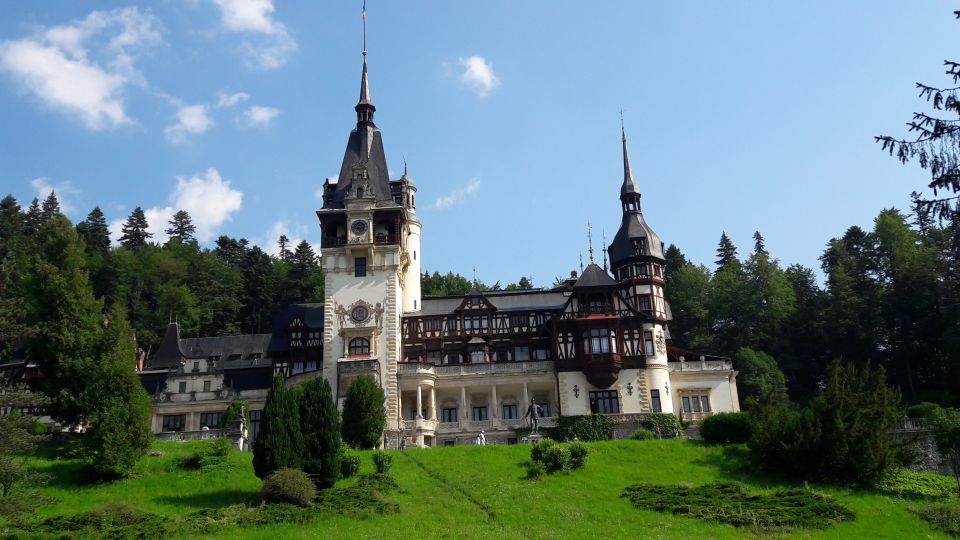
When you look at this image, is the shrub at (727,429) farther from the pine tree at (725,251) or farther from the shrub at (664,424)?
the pine tree at (725,251)

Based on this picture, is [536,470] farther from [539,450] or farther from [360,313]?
[360,313]

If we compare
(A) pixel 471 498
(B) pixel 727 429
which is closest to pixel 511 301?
(B) pixel 727 429

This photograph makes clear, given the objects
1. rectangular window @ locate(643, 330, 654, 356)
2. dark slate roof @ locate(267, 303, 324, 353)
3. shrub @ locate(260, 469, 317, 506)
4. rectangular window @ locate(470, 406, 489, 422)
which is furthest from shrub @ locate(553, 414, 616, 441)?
shrub @ locate(260, 469, 317, 506)

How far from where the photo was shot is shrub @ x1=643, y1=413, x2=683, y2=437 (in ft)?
173

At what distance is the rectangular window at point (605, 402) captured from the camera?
187ft

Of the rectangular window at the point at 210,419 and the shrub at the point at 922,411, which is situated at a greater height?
the rectangular window at the point at 210,419

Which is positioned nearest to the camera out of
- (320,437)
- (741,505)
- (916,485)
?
(741,505)

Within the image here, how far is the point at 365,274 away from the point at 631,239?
19.4 m

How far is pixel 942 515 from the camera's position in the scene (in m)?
33.9

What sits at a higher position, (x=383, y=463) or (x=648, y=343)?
(x=648, y=343)

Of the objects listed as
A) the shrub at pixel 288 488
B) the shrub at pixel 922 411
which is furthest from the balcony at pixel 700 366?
the shrub at pixel 288 488

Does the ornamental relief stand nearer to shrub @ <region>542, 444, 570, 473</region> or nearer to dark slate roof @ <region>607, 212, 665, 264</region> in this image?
dark slate roof @ <region>607, 212, 665, 264</region>

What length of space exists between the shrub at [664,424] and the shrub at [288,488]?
2478 centimetres

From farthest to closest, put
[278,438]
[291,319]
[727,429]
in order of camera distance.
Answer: [291,319] < [727,429] < [278,438]
